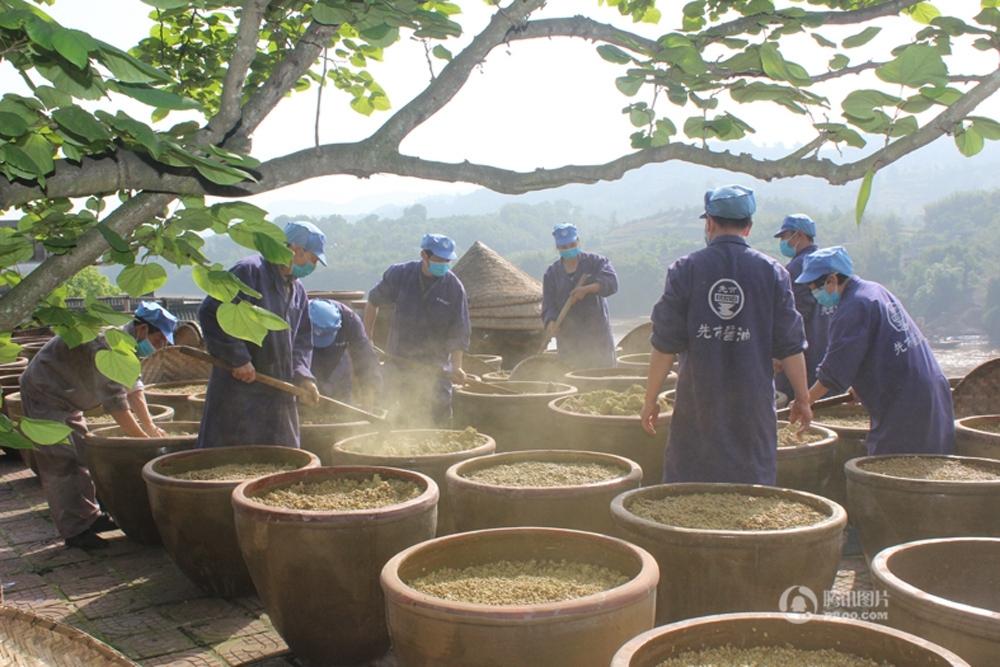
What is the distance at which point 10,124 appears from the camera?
54.9 inches

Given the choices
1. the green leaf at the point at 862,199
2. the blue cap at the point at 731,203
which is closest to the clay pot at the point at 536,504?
the blue cap at the point at 731,203

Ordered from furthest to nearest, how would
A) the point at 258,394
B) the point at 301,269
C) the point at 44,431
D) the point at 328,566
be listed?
the point at 301,269, the point at 258,394, the point at 328,566, the point at 44,431

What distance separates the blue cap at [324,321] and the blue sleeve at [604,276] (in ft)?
8.12

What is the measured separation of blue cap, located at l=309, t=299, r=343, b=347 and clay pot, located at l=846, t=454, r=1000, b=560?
141 inches

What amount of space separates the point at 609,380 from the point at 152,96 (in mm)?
4866

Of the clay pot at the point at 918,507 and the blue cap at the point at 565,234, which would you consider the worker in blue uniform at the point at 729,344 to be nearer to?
the clay pot at the point at 918,507

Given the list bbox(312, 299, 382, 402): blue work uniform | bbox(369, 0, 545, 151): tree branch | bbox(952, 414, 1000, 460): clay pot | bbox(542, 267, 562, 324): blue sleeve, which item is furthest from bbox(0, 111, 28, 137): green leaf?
bbox(542, 267, 562, 324): blue sleeve

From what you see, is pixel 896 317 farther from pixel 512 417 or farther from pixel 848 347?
pixel 512 417

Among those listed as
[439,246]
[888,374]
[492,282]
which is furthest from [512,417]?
[492,282]

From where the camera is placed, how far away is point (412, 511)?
11.1 feet

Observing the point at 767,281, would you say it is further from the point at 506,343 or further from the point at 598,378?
the point at 506,343

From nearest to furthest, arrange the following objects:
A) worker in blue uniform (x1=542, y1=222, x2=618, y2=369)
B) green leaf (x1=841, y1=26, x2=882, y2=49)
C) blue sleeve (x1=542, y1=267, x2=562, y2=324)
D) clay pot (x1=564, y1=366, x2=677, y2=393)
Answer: green leaf (x1=841, y1=26, x2=882, y2=49) < clay pot (x1=564, y1=366, x2=677, y2=393) < worker in blue uniform (x1=542, y1=222, x2=618, y2=369) < blue sleeve (x1=542, y1=267, x2=562, y2=324)

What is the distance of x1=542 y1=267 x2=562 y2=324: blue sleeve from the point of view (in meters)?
7.97

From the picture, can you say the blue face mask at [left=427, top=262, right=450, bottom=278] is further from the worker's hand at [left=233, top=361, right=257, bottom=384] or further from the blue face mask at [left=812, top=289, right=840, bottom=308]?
the blue face mask at [left=812, top=289, right=840, bottom=308]
